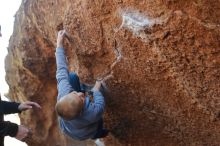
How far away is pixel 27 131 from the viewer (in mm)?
4035

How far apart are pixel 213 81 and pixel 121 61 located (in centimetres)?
99

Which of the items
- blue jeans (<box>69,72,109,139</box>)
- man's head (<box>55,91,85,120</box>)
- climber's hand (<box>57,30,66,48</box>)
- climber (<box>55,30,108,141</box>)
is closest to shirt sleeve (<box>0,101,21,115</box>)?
climber (<box>55,30,108,141</box>)

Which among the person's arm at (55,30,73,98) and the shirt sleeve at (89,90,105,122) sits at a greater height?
the person's arm at (55,30,73,98)

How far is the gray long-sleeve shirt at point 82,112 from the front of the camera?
3785 millimetres

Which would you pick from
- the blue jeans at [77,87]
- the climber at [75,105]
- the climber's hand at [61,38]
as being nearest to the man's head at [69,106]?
the climber at [75,105]

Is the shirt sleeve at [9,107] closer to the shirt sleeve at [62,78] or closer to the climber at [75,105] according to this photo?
the climber at [75,105]

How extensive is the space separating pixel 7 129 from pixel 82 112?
835mm

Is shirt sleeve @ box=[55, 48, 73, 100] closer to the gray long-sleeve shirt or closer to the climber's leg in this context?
the gray long-sleeve shirt

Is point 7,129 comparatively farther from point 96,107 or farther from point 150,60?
point 150,60

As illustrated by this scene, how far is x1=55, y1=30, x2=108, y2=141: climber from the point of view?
141 inches

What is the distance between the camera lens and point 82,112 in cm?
376

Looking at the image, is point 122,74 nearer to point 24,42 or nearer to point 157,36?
point 157,36

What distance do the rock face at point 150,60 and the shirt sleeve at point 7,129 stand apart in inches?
42.7

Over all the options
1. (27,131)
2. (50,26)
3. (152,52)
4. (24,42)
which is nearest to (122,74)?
(152,52)
